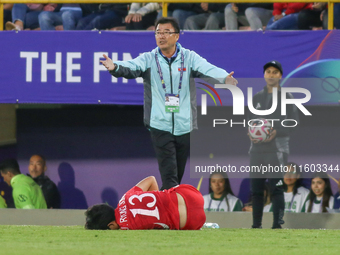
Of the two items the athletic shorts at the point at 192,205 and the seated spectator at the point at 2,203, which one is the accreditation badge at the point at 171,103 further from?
the seated spectator at the point at 2,203

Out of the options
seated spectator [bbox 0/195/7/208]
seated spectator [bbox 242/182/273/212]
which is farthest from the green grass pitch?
seated spectator [bbox 0/195/7/208]

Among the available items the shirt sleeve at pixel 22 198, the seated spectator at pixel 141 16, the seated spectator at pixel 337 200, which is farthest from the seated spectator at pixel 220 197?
the shirt sleeve at pixel 22 198

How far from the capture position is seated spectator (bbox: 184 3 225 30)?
828 cm

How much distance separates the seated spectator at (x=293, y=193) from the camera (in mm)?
8602

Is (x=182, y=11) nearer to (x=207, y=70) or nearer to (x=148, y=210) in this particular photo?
(x=207, y=70)

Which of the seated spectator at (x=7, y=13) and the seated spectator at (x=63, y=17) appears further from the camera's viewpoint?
the seated spectator at (x=7, y=13)

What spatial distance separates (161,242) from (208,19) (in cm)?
447

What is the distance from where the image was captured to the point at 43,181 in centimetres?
929

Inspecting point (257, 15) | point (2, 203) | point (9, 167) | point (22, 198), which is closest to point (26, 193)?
point (22, 198)

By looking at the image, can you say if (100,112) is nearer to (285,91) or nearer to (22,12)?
(22,12)

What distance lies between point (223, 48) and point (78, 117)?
284cm

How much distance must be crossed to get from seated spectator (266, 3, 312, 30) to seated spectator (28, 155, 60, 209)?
3846mm

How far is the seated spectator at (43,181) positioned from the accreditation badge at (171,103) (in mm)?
3878

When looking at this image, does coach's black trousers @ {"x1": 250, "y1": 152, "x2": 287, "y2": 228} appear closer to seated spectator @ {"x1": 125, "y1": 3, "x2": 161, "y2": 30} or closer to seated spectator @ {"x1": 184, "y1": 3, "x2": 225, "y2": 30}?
seated spectator @ {"x1": 184, "y1": 3, "x2": 225, "y2": 30}
